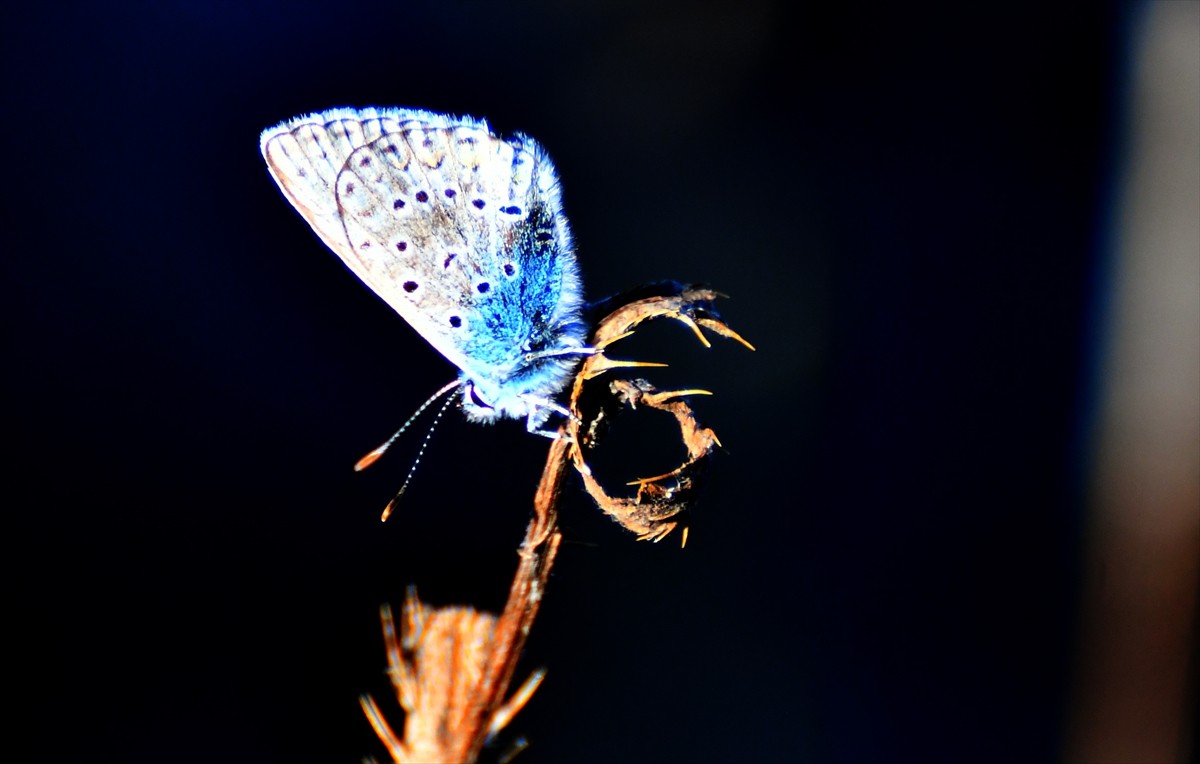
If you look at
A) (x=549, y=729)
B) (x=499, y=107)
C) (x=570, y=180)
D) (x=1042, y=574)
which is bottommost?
(x=549, y=729)

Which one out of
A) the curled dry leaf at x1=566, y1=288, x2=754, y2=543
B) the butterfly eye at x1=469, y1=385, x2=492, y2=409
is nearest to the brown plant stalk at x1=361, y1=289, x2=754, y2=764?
the curled dry leaf at x1=566, y1=288, x2=754, y2=543

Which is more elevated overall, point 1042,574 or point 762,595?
point 1042,574

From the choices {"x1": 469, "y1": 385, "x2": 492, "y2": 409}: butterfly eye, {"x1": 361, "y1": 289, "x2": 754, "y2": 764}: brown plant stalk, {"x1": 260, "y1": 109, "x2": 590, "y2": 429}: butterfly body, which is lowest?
{"x1": 361, "y1": 289, "x2": 754, "y2": 764}: brown plant stalk

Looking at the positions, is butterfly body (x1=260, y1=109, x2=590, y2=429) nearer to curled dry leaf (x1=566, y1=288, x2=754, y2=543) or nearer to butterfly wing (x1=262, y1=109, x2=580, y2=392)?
butterfly wing (x1=262, y1=109, x2=580, y2=392)

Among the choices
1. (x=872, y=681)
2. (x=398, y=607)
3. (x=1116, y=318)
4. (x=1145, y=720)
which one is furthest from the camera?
(x=872, y=681)

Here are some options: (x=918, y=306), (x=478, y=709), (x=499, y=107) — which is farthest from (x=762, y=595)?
(x=478, y=709)

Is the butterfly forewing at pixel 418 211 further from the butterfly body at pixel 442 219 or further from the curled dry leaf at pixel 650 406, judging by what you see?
the curled dry leaf at pixel 650 406

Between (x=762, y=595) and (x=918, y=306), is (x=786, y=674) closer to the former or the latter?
(x=762, y=595)

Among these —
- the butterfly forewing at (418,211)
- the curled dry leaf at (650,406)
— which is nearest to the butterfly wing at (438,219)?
the butterfly forewing at (418,211)

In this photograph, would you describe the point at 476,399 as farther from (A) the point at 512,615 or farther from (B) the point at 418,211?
(A) the point at 512,615
